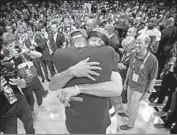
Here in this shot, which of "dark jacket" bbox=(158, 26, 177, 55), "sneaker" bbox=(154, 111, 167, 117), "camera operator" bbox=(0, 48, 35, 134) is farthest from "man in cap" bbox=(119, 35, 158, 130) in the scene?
"dark jacket" bbox=(158, 26, 177, 55)

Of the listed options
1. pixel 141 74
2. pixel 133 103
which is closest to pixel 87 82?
pixel 141 74

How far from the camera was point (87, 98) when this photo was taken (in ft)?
3.48

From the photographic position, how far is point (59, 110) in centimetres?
344

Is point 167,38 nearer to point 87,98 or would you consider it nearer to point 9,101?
point 9,101

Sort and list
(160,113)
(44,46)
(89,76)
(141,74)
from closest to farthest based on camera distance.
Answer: (89,76) < (141,74) < (160,113) < (44,46)

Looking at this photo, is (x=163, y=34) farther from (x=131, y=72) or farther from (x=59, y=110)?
(x=59, y=110)

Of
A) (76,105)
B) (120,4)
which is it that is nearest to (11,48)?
(76,105)

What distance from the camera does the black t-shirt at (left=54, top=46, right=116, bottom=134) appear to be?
3.21ft

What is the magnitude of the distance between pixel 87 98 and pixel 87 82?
0.10m

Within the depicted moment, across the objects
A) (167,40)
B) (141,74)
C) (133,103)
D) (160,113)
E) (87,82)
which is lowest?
(160,113)

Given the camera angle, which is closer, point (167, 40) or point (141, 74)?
point (141, 74)

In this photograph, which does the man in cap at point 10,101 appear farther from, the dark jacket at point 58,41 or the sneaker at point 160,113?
the dark jacket at point 58,41

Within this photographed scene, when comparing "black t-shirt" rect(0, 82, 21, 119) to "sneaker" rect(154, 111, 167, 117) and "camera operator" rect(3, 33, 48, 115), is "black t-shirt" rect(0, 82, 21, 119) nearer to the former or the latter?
"camera operator" rect(3, 33, 48, 115)

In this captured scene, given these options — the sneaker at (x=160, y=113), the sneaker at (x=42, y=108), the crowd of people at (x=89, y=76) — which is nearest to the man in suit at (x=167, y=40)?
the crowd of people at (x=89, y=76)
